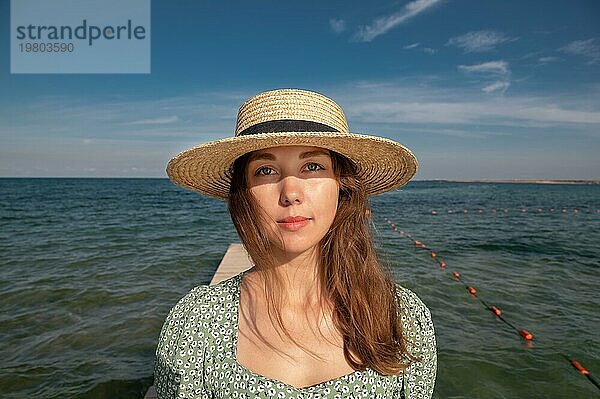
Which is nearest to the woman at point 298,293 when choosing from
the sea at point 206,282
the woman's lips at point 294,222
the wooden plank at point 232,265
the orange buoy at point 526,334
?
the woman's lips at point 294,222

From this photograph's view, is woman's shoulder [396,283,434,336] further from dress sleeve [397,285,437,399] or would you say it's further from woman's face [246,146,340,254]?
woman's face [246,146,340,254]

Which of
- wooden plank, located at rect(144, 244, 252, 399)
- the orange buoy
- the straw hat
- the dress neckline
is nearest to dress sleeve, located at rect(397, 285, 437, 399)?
the dress neckline

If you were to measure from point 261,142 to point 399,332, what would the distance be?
95 cm

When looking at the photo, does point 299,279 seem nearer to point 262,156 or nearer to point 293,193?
point 293,193

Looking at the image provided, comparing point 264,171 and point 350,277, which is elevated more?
point 264,171

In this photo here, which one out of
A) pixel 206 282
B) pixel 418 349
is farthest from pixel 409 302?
pixel 206 282

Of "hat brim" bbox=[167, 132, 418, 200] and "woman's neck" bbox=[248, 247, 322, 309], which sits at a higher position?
"hat brim" bbox=[167, 132, 418, 200]

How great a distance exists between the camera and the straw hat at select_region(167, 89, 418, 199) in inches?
60.0

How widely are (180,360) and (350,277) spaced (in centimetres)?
76

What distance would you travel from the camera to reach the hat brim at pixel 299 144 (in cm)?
151

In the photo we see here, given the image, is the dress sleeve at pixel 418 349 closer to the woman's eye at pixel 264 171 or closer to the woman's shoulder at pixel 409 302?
the woman's shoulder at pixel 409 302

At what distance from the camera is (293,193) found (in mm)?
1488

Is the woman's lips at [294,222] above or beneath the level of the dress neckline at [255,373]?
above

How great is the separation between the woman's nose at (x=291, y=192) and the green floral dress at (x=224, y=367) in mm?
509
